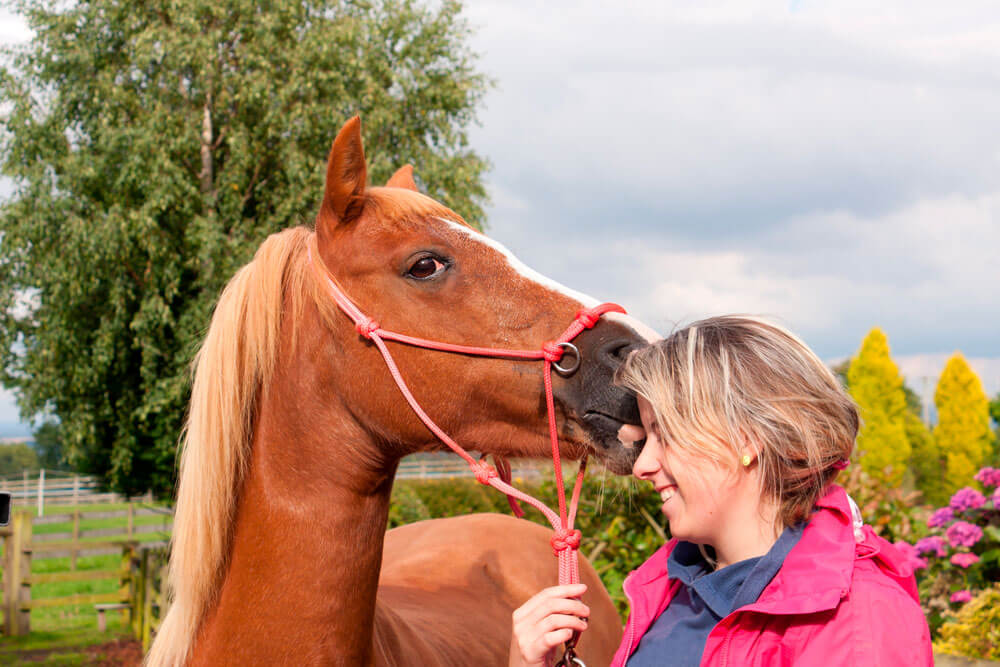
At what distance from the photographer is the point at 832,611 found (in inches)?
50.0

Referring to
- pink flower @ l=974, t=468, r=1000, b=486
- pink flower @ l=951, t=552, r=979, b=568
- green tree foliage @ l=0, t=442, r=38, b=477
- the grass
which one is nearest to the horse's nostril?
pink flower @ l=951, t=552, r=979, b=568

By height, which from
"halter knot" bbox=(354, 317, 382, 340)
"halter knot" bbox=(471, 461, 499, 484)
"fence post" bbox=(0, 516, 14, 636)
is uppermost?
"halter knot" bbox=(354, 317, 382, 340)

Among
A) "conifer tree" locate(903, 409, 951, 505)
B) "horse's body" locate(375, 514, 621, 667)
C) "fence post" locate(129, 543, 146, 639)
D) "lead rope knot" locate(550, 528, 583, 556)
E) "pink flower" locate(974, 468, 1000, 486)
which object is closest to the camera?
"lead rope knot" locate(550, 528, 583, 556)

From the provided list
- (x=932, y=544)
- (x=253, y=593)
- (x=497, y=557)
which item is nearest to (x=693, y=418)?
(x=253, y=593)

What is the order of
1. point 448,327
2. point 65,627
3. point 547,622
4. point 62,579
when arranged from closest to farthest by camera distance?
point 547,622, point 448,327, point 62,579, point 65,627

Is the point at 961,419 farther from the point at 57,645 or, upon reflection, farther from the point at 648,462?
the point at 648,462

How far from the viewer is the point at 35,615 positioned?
11.9 meters

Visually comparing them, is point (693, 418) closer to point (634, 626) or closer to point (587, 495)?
point (634, 626)

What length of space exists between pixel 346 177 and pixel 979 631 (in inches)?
177

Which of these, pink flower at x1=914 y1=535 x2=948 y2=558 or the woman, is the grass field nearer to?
A: pink flower at x1=914 y1=535 x2=948 y2=558

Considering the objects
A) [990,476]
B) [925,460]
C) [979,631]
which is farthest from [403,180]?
[925,460]

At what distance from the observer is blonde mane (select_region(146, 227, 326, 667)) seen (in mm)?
1923

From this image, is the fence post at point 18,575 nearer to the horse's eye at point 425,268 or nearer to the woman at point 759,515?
the horse's eye at point 425,268

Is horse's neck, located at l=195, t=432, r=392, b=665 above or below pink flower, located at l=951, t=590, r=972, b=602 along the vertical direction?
above
